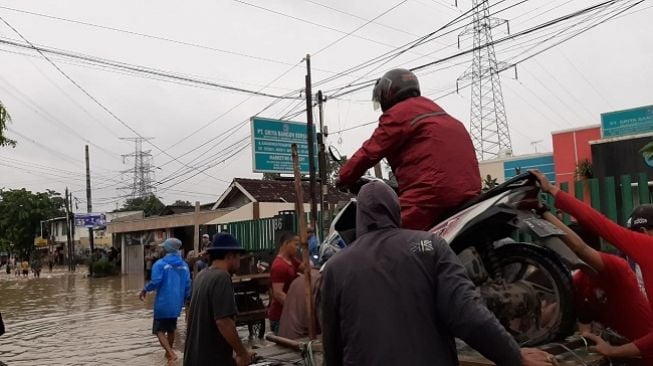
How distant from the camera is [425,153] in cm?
340

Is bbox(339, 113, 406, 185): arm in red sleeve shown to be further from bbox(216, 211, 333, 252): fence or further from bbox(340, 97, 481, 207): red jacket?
bbox(216, 211, 333, 252): fence

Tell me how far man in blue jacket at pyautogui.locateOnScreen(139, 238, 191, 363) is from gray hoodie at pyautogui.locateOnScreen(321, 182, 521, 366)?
654cm

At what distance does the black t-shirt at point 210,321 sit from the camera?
14.6 ft

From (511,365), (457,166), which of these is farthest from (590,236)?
(511,365)

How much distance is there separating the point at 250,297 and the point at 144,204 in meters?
66.8

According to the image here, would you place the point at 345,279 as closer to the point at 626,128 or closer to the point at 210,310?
the point at 210,310

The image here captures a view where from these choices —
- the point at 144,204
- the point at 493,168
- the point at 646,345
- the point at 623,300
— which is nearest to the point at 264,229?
the point at 493,168

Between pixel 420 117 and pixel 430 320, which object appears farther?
pixel 420 117

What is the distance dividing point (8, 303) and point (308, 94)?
44.4 feet

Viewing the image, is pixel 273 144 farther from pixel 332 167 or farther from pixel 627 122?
pixel 332 167

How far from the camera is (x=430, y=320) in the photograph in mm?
2326

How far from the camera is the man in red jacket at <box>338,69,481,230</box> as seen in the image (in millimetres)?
3383

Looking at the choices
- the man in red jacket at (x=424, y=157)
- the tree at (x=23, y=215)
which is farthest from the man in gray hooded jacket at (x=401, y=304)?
the tree at (x=23, y=215)

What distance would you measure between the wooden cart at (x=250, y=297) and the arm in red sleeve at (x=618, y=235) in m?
6.44
